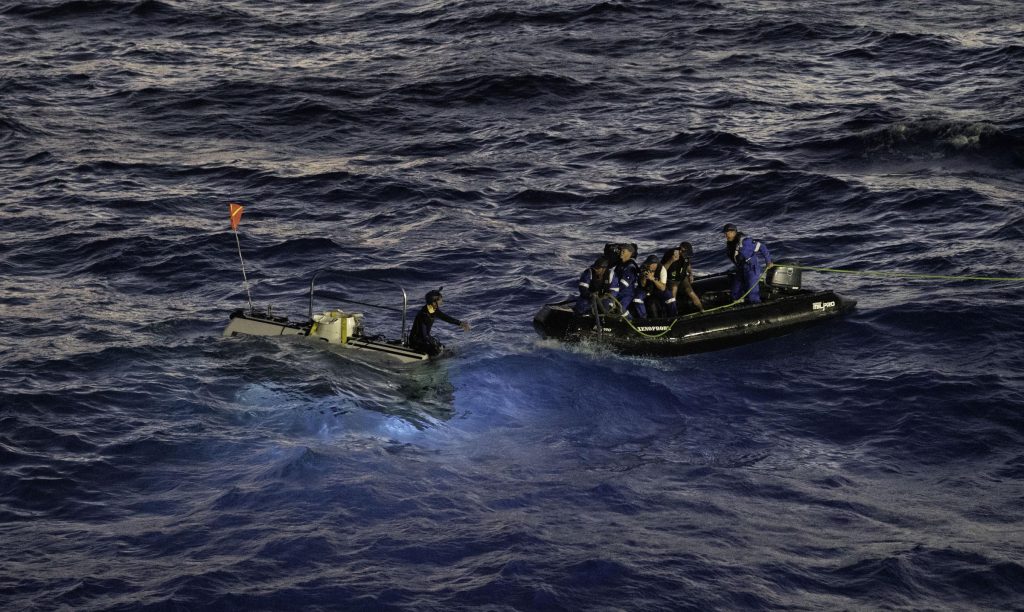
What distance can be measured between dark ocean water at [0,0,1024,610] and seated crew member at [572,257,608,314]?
3.02 ft

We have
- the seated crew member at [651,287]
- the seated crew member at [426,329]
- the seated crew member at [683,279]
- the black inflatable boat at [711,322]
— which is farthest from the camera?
the seated crew member at [683,279]

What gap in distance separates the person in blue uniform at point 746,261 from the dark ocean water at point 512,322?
1182mm

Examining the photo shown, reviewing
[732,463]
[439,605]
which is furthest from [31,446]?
[732,463]

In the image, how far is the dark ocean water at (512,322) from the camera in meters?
13.9

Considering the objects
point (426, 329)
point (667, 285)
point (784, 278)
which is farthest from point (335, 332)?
point (784, 278)

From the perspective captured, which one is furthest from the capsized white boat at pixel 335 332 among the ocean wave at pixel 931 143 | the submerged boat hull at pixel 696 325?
the ocean wave at pixel 931 143

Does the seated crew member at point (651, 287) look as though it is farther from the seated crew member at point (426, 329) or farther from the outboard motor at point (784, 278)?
the seated crew member at point (426, 329)

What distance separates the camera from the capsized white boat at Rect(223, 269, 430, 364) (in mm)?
18422

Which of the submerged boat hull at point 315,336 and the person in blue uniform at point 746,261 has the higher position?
the person in blue uniform at point 746,261

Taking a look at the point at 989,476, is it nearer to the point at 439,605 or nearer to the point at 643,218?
the point at 439,605

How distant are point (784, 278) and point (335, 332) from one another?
8338 millimetres

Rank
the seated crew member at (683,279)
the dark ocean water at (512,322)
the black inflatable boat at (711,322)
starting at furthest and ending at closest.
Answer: the seated crew member at (683,279), the black inflatable boat at (711,322), the dark ocean water at (512,322)

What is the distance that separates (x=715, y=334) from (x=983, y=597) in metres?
7.61

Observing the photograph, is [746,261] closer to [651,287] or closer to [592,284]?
[651,287]
